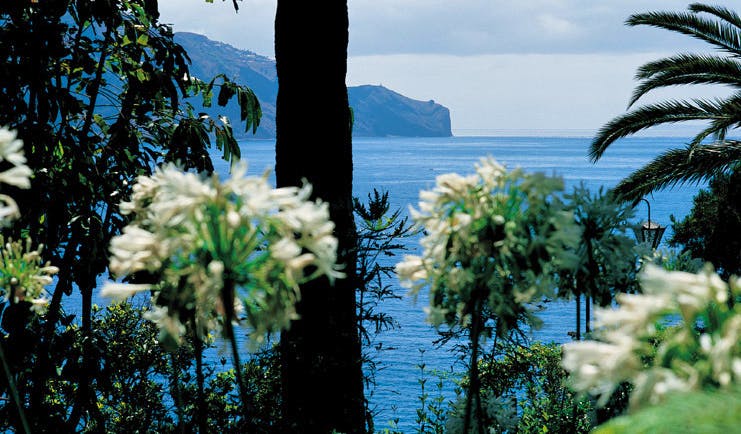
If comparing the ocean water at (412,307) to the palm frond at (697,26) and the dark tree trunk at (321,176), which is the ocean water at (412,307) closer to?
the dark tree trunk at (321,176)

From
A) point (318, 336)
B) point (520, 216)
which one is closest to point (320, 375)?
point (318, 336)

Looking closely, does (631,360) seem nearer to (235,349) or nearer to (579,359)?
(579,359)

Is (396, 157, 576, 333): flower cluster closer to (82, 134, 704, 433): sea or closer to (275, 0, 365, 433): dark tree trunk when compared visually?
(82, 134, 704, 433): sea

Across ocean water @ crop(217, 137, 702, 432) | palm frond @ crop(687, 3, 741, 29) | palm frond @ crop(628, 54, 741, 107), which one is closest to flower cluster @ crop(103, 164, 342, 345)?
ocean water @ crop(217, 137, 702, 432)

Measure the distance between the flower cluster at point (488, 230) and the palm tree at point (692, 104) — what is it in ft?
28.0

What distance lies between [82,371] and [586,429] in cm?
346

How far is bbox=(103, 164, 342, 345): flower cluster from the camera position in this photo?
1572 mm

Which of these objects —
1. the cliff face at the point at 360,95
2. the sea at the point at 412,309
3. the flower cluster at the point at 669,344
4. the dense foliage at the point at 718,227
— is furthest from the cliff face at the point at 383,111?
the flower cluster at the point at 669,344

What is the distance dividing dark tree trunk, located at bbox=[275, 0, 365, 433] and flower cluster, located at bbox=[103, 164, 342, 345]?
2.78 meters

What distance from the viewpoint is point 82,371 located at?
4.45 metres

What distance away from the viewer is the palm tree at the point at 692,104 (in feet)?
33.3

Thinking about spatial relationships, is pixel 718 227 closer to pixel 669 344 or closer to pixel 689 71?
pixel 689 71

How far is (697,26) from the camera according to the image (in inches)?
408

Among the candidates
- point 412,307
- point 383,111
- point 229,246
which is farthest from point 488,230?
point 383,111
